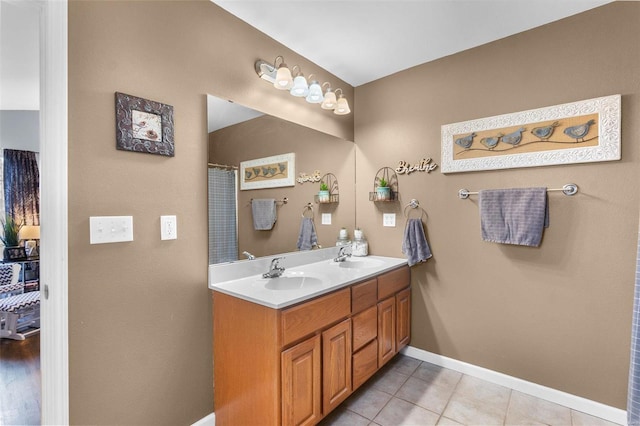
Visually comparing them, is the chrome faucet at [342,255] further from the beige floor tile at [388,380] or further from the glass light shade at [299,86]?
the glass light shade at [299,86]

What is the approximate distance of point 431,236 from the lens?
2.38 metres

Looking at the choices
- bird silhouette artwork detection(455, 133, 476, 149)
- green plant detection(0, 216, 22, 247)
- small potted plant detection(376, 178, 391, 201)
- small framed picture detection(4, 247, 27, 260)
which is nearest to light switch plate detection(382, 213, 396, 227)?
small potted plant detection(376, 178, 391, 201)

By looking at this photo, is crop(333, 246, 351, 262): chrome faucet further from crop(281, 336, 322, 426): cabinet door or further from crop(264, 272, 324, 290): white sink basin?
crop(281, 336, 322, 426): cabinet door

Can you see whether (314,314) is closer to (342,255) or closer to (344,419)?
(344,419)

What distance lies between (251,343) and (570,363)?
2.01 m

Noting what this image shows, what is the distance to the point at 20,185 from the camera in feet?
14.5

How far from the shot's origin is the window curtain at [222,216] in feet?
5.60

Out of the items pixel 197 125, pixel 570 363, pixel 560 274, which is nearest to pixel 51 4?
pixel 197 125

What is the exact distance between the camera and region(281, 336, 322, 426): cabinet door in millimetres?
1362

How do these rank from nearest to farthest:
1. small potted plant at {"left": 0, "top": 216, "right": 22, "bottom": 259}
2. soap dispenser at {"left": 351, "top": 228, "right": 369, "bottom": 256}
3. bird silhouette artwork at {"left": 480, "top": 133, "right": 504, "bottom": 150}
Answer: bird silhouette artwork at {"left": 480, "top": 133, "right": 504, "bottom": 150} → soap dispenser at {"left": 351, "top": 228, "right": 369, "bottom": 256} → small potted plant at {"left": 0, "top": 216, "right": 22, "bottom": 259}

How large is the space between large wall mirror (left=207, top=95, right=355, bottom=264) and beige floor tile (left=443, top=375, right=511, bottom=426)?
4.70 ft

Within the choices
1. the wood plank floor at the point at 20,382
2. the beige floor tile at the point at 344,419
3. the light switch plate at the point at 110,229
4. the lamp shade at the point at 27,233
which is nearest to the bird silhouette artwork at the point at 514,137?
the beige floor tile at the point at 344,419

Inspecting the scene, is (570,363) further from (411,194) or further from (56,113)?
(56,113)

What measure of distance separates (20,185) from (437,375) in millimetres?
6148
